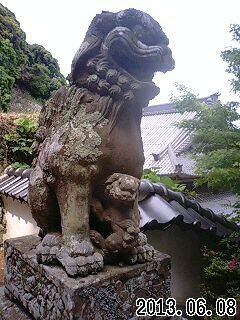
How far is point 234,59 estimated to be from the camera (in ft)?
13.7

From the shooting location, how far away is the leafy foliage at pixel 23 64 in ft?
39.2

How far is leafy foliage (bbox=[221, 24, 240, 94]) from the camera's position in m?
4.19

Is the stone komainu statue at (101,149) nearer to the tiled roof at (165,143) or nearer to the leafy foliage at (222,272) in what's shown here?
the leafy foliage at (222,272)

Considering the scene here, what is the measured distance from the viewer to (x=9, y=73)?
39.5 ft

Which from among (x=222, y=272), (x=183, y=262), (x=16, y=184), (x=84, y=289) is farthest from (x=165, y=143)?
(x=84, y=289)

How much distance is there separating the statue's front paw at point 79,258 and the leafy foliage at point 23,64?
10410mm

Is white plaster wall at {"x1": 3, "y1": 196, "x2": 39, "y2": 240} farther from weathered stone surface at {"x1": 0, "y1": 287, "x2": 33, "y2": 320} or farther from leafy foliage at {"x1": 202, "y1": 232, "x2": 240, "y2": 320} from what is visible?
leafy foliage at {"x1": 202, "y1": 232, "x2": 240, "y2": 320}

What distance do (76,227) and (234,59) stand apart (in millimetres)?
3811

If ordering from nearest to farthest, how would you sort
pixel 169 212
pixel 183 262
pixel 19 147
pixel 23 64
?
pixel 169 212, pixel 183 262, pixel 19 147, pixel 23 64

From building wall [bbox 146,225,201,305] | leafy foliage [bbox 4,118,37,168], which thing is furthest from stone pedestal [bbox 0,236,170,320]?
leafy foliage [bbox 4,118,37,168]

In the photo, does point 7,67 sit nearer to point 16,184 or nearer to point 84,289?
point 16,184

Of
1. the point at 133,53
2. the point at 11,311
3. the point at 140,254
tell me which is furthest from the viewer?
the point at 11,311

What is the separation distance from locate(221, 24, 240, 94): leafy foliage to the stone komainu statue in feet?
10.3

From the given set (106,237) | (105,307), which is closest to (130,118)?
(106,237)
